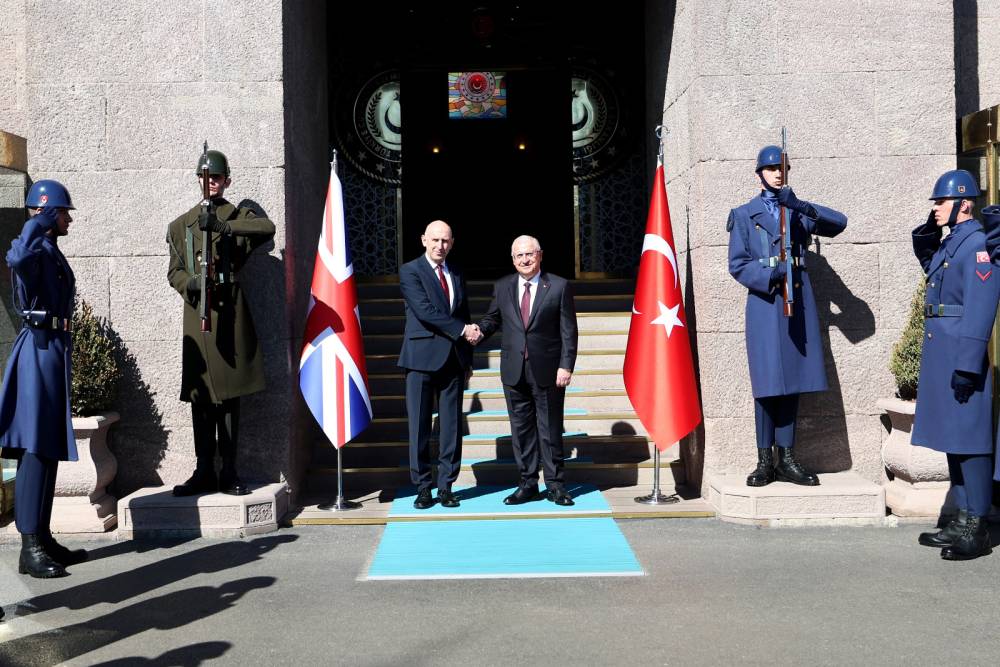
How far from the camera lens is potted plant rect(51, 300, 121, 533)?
6.28 metres

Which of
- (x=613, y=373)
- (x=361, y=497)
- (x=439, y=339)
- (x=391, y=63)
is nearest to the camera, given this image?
(x=439, y=339)

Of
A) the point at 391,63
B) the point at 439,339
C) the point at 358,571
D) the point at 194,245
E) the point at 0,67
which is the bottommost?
the point at 358,571

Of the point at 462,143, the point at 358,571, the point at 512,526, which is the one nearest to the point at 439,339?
the point at 512,526

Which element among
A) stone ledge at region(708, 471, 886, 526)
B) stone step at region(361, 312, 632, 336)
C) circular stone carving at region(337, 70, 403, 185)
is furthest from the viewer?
circular stone carving at region(337, 70, 403, 185)

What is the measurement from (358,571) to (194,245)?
2.50m

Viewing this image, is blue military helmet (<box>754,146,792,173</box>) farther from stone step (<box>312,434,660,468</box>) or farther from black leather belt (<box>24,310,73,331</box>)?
black leather belt (<box>24,310,73,331</box>)

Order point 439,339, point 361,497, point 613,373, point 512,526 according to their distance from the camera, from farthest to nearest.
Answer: point 613,373
point 361,497
point 439,339
point 512,526

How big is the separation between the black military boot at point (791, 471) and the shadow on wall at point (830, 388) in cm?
37

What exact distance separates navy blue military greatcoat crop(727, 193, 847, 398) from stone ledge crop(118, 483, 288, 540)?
138 inches

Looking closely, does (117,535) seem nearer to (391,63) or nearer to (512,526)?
(512,526)

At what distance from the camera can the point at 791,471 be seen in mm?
6520

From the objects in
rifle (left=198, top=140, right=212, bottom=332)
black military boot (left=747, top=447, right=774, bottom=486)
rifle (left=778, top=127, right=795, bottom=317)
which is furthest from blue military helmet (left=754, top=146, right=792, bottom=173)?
rifle (left=198, top=140, right=212, bottom=332)

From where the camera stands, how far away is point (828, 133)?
689 centimetres

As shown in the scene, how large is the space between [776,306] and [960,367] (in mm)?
1358
